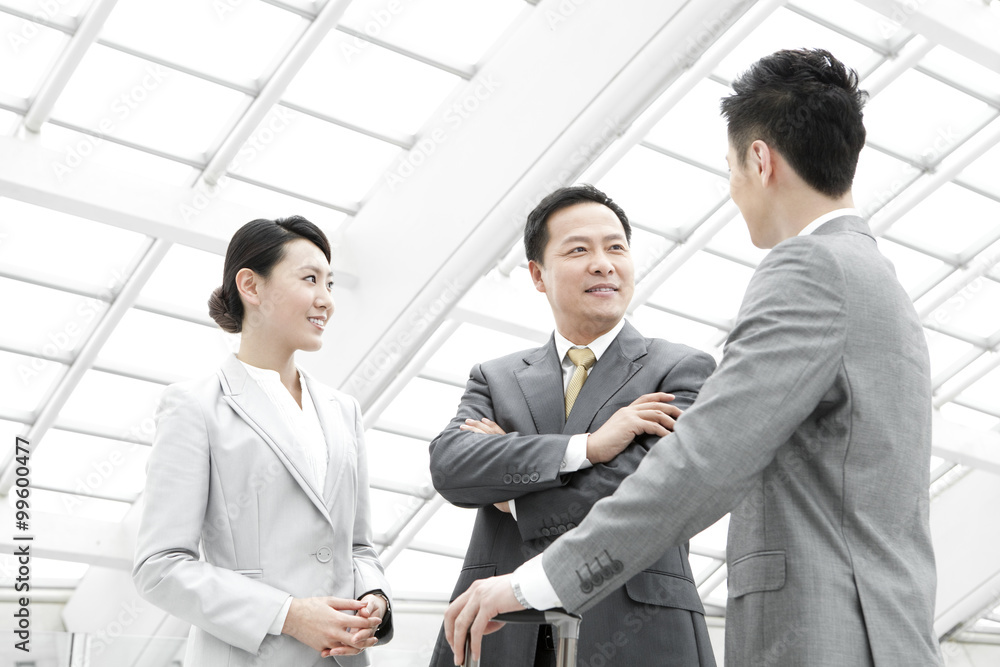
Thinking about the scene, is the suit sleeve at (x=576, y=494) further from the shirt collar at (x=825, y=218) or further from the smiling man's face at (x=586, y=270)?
the shirt collar at (x=825, y=218)

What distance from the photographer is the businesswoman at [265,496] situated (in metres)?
3.34

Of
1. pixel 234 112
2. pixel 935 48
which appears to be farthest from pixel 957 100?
pixel 234 112

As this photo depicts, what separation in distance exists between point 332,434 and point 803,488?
1.83m

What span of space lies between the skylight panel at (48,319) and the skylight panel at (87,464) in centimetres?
220

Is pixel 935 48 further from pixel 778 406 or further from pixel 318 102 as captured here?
pixel 778 406

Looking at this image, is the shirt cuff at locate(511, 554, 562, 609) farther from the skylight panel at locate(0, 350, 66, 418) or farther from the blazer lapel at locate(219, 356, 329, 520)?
the skylight panel at locate(0, 350, 66, 418)

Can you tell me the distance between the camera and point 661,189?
678 inches

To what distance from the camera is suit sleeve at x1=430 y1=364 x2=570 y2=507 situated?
3.45 meters

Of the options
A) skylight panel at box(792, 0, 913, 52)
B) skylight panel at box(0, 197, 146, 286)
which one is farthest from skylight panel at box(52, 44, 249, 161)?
skylight panel at box(792, 0, 913, 52)

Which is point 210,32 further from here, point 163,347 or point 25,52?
point 163,347

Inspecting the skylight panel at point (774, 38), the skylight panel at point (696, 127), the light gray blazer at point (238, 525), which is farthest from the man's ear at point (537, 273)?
the skylight panel at point (696, 127)

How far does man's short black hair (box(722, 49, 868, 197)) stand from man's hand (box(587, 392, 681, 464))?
2.83 ft

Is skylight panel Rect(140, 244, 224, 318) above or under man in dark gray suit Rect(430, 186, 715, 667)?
above

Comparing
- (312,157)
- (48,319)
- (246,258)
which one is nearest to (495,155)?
(312,157)
